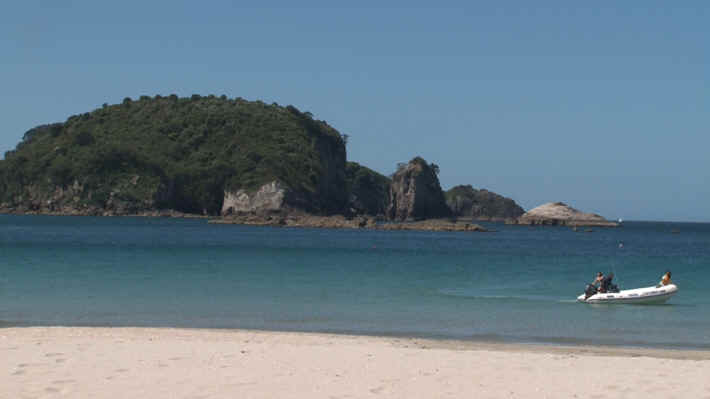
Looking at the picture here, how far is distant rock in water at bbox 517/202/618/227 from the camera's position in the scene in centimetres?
18112

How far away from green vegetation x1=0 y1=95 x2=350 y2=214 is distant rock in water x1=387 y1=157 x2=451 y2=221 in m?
14.6

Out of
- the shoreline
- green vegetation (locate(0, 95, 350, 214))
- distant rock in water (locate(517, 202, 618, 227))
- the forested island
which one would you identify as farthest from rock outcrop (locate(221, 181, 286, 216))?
the shoreline

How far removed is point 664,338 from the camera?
19.7 metres

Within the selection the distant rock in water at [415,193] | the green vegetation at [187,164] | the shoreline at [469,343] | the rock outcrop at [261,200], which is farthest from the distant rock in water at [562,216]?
the shoreline at [469,343]

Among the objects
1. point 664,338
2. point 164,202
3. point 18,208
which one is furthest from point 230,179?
point 664,338

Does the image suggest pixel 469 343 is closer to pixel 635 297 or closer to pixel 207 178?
pixel 635 297

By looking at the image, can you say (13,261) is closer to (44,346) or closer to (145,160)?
(44,346)

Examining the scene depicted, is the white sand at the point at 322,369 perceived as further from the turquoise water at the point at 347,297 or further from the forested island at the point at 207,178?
the forested island at the point at 207,178

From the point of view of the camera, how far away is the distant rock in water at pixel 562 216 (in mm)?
181125

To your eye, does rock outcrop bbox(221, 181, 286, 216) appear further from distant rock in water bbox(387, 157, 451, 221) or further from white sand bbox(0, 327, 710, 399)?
white sand bbox(0, 327, 710, 399)

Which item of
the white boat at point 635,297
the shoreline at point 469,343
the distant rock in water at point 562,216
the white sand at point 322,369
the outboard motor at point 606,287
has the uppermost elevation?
the distant rock in water at point 562,216

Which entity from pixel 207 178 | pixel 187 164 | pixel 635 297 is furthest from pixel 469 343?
pixel 187 164

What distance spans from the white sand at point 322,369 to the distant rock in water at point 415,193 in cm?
14574

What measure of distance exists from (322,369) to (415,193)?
149796 millimetres
